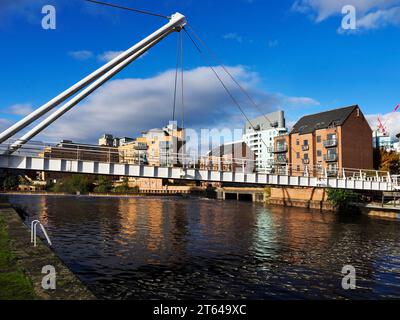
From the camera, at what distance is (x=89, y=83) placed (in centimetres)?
2731

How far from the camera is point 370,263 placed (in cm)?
2447

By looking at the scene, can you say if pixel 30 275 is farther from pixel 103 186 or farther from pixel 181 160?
pixel 103 186

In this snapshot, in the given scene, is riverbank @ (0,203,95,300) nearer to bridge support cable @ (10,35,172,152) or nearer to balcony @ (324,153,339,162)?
bridge support cable @ (10,35,172,152)

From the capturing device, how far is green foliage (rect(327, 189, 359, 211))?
6225 centimetres

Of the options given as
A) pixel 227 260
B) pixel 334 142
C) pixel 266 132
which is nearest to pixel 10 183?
pixel 266 132

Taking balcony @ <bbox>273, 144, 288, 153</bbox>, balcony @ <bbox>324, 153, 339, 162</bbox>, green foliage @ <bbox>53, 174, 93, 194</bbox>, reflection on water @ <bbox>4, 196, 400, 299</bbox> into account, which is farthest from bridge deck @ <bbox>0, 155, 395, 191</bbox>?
green foliage @ <bbox>53, 174, 93, 194</bbox>

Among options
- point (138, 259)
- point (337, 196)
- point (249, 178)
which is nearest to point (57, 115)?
point (138, 259)

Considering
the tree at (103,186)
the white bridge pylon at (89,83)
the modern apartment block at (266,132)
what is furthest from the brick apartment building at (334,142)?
the tree at (103,186)

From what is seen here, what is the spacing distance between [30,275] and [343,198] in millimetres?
58880

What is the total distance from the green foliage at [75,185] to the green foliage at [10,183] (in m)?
25.2

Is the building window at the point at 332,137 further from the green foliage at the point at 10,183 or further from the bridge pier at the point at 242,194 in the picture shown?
the green foliage at the point at 10,183

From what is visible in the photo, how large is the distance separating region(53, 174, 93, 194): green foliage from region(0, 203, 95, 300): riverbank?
126804 millimetres
